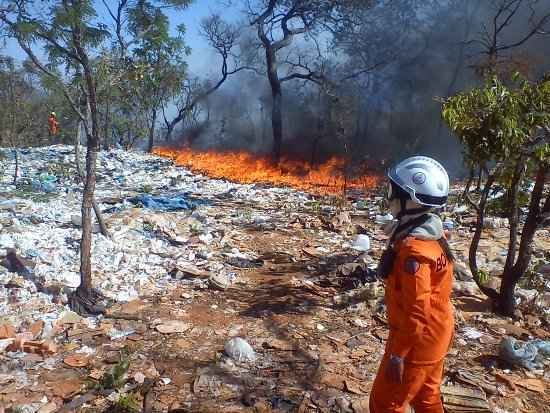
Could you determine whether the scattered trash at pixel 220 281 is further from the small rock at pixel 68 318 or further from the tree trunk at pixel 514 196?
the tree trunk at pixel 514 196

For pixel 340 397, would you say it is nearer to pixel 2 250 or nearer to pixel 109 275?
pixel 109 275

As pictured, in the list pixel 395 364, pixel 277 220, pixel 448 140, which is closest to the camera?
pixel 395 364

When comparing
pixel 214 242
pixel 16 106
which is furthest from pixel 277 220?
pixel 16 106

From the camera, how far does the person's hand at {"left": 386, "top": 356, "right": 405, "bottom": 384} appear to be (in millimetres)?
2172

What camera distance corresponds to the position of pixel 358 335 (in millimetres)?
4074

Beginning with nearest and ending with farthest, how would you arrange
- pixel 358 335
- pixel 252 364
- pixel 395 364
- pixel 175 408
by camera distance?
pixel 395 364 → pixel 175 408 → pixel 252 364 → pixel 358 335

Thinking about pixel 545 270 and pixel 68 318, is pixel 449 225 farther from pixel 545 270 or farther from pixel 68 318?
pixel 68 318

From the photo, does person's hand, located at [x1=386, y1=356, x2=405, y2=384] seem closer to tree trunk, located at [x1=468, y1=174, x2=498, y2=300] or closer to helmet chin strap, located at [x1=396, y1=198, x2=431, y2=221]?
helmet chin strap, located at [x1=396, y1=198, x2=431, y2=221]

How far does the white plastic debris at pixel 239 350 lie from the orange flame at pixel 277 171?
310 inches

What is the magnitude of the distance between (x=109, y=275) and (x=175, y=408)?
2385 mm

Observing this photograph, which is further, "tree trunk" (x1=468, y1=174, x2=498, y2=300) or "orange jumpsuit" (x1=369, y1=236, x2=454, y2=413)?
"tree trunk" (x1=468, y1=174, x2=498, y2=300)

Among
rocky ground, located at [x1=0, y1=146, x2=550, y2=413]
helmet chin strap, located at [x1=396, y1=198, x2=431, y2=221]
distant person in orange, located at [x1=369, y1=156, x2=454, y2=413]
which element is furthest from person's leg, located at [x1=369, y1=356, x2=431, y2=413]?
rocky ground, located at [x1=0, y1=146, x2=550, y2=413]

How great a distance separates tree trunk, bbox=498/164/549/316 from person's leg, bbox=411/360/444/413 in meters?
2.20

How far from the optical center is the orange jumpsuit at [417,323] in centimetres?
215
